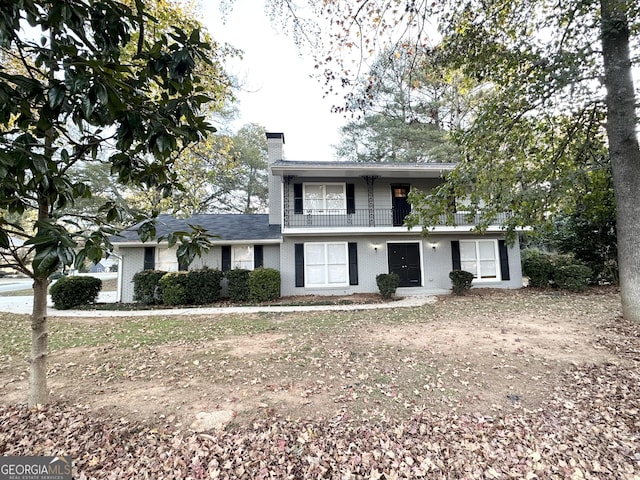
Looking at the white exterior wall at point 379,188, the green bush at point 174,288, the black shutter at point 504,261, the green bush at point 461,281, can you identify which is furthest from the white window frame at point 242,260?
the black shutter at point 504,261

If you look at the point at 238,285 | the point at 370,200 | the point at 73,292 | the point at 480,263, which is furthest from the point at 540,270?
→ the point at 73,292

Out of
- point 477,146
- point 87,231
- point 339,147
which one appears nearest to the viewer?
point 87,231

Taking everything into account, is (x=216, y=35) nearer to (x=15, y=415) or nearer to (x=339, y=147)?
(x=15, y=415)

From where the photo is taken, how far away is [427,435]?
9.95 feet

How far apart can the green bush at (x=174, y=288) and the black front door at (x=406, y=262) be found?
8434 mm

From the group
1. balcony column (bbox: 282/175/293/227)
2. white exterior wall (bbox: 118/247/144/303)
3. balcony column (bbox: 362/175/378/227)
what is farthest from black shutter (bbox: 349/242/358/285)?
white exterior wall (bbox: 118/247/144/303)

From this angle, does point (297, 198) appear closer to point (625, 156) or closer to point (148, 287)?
point (148, 287)

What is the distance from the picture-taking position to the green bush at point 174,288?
11.3m

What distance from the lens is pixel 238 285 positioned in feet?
39.2

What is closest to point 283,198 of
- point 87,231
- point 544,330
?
point 544,330

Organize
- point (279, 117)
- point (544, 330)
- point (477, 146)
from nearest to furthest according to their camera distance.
Result: point (544, 330)
point (477, 146)
point (279, 117)

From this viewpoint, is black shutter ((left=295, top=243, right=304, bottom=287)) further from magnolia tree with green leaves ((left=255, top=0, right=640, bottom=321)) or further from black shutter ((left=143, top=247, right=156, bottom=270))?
magnolia tree with green leaves ((left=255, top=0, right=640, bottom=321))

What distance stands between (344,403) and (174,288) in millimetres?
9574

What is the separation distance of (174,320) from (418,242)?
10.1 m
